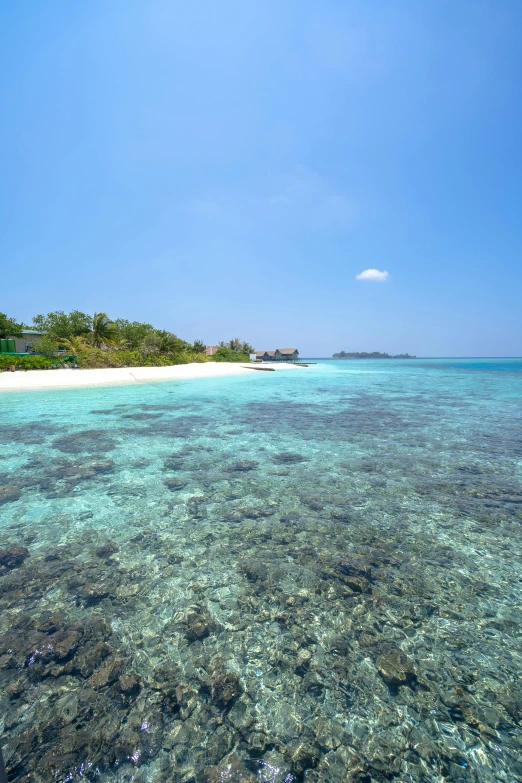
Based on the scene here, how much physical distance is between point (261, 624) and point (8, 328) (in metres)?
50.6

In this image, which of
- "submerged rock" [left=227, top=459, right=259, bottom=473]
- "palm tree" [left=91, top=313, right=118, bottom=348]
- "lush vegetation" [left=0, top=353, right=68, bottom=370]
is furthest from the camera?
"palm tree" [left=91, top=313, right=118, bottom=348]

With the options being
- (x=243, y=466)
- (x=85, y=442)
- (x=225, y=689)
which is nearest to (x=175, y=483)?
(x=243, y=466)

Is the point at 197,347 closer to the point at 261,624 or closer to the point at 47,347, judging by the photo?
the point at 47,347

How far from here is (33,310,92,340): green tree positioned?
36812 millimetres

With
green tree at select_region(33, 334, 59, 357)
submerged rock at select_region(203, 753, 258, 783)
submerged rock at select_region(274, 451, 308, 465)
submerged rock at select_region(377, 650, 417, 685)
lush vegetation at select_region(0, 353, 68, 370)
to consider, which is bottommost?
submerged rock at select_region(274, 451, 308, 465)

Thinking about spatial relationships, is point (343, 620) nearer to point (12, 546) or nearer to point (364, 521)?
point (364, 521)

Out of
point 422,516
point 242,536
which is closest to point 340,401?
point 422,516

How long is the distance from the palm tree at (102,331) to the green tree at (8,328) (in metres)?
12.5

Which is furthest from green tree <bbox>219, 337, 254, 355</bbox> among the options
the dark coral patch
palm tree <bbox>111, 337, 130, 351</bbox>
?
the dark coral patch

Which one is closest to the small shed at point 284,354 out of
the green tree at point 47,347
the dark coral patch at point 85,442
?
the green tree at point 47,347

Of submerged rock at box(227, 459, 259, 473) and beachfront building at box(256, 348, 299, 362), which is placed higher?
beachfront building at box(256, 348, 299, 362)

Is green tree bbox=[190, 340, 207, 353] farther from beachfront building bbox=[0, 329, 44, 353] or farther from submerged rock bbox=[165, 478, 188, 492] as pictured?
submerged rock bbox=[165, 478, 188, 492]

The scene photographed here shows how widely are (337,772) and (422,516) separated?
318 cm

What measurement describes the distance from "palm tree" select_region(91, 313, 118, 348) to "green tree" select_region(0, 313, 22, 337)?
12.5 m
